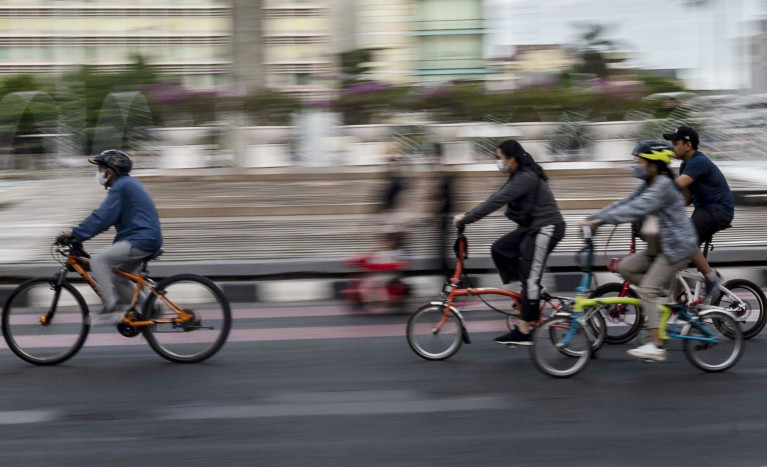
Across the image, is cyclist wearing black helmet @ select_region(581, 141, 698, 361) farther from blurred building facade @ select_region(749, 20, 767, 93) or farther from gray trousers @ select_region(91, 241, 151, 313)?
blurred building facade @ select_region(749, 20, 767, 93)

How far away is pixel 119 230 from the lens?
6.84 m

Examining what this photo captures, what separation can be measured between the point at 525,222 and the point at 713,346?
4.88ft

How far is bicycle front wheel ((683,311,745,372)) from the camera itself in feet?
20.6

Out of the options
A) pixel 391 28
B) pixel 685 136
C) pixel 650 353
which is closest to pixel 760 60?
pixel 391 28

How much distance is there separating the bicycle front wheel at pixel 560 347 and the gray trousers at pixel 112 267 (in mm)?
2795

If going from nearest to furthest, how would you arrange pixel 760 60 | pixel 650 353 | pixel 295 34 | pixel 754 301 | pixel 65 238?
1. pixel 650 353
2. pixel 65 238
3. pixel 754 301
4. pixel 295 34
5. pixel 760 60

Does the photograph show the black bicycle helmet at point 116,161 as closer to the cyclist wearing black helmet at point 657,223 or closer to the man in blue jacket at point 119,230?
the man in blue jacket at point 119,230

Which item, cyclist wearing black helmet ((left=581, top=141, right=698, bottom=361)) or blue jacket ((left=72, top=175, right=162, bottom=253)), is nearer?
cyclist wearing black helmet ((left=581, top=141, right=698, bottom=361))

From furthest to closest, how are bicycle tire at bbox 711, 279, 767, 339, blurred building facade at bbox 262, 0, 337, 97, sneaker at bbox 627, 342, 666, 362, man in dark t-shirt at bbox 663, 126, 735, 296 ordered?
blurred building facade at bbox 262, 0, 337, 97 → bicycle tire at bbox 711, 279, 767, 339 → man in dark t-shirt at bbox 663, 126, 735, 296 → sneaker at bbox 627, 342, 666, 362

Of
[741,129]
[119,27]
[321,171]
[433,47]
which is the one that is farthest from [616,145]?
[119,27]

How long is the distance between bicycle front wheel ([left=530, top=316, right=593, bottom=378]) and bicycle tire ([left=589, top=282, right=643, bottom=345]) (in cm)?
55

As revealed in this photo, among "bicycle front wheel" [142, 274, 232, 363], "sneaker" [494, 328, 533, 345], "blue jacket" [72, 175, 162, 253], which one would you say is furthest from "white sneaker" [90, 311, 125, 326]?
"sneaker" [494, 328, 533, 345]

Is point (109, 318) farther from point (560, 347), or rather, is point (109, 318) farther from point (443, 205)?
point (443, 205)

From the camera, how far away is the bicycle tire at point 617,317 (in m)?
6.89
